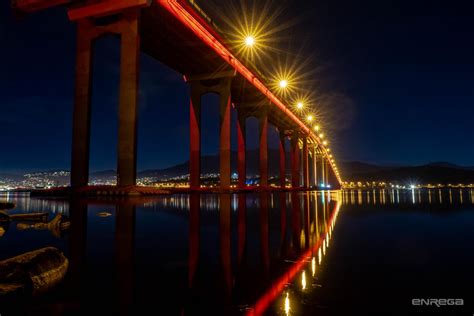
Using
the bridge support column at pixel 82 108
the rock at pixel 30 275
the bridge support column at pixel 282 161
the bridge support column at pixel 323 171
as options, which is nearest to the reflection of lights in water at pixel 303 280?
the rock at pixel 30 275

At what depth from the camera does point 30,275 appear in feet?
7.51

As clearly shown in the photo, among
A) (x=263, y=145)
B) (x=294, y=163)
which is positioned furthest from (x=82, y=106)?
(x=294, y=163)

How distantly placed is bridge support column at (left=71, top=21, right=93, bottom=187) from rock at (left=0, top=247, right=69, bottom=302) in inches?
693

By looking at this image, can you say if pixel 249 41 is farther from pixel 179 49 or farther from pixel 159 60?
pixel 159 60

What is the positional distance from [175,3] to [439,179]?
200 meters

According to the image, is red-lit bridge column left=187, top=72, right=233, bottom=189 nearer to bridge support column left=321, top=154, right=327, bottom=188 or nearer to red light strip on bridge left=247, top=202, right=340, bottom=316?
red light strip on bridge left=247, top=202, right=340, bottom=316

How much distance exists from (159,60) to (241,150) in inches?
576

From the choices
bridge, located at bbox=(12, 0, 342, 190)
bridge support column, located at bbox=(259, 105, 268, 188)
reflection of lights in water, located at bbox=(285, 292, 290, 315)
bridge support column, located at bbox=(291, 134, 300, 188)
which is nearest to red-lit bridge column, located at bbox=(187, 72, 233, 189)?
bridge, located at bbox=(12, 0, 342, 190)

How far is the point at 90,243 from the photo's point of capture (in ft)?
13.6

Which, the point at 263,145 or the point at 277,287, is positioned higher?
the point at 263,145

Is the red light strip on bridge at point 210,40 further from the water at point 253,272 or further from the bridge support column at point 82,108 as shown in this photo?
the water at point 253,272

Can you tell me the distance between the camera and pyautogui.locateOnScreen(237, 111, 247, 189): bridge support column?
35719mm

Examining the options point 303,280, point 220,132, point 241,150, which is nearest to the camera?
point 303,280

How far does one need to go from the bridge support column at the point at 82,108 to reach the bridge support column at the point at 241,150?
60.8 ft
